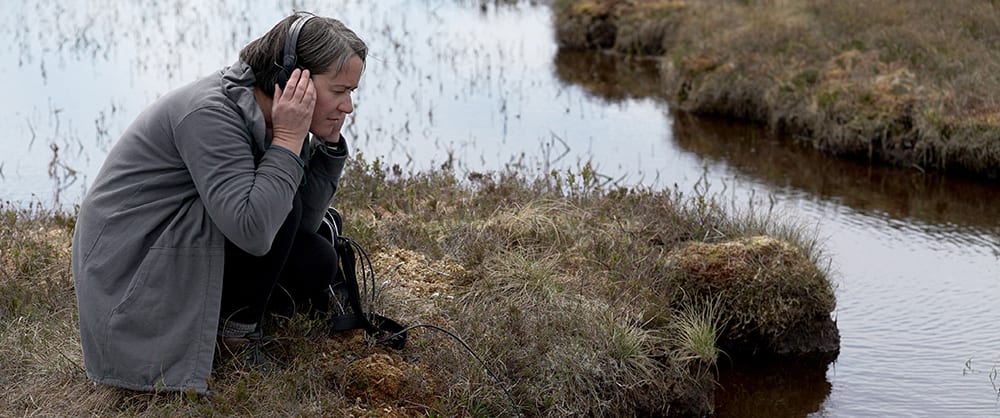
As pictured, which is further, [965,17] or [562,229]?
[965,17]

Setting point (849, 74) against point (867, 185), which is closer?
point (867, 185)

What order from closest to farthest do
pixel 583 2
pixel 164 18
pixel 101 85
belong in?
1. pixel 101 85
2. pixel 164 18
3. pixel 583 2

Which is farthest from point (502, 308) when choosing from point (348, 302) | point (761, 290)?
point (761, 290)

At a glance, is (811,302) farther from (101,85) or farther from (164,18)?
(164,18)

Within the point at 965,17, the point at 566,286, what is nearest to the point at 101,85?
the point at 566,286

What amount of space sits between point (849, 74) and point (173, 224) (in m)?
11.5

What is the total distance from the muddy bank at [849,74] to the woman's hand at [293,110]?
9.59 metres

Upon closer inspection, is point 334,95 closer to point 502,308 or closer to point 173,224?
point 173,224

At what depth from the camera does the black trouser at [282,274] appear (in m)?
4.26

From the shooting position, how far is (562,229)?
7.20 metres

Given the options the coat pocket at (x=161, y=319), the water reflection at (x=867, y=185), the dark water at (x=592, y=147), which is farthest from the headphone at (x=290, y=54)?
the water reflection at (x=867, y=185)

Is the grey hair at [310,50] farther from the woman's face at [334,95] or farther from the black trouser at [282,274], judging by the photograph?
the black trouser at [282,274]

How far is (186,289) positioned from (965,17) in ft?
48.8

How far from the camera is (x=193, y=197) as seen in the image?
160 inches
